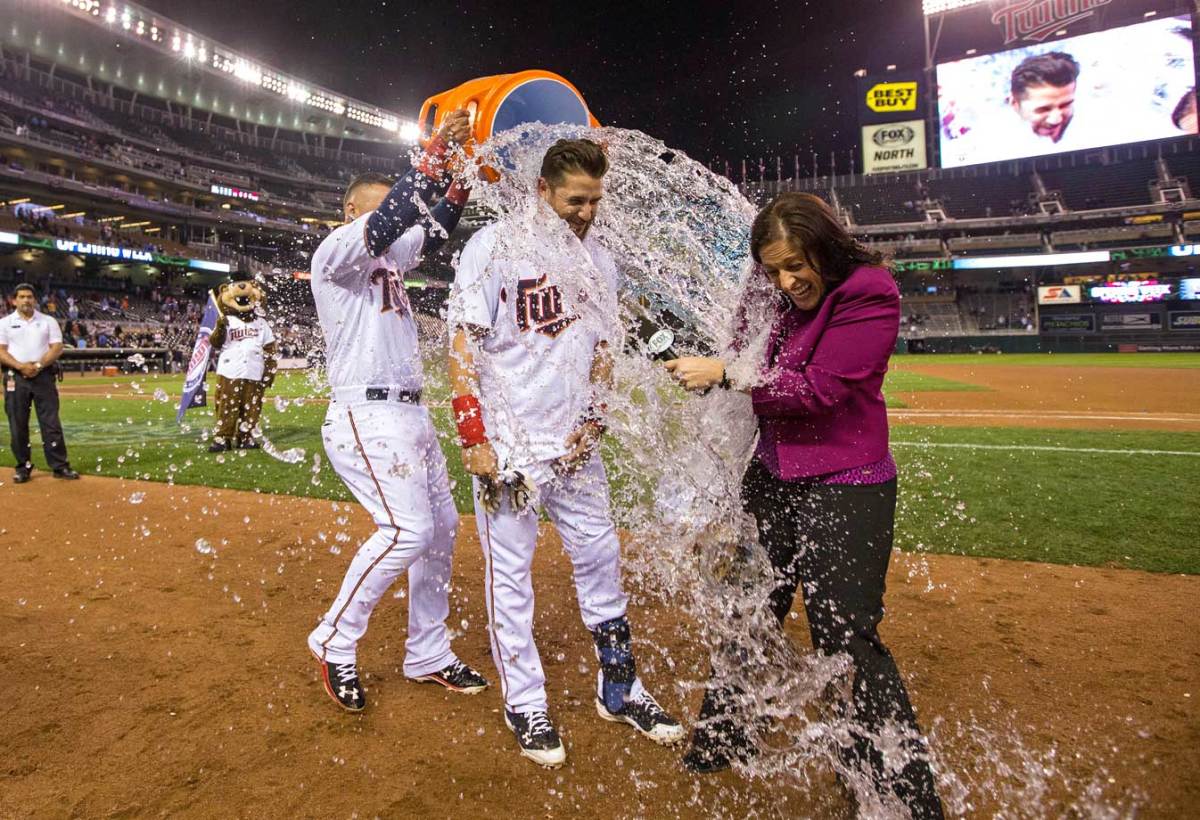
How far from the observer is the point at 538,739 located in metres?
2.30

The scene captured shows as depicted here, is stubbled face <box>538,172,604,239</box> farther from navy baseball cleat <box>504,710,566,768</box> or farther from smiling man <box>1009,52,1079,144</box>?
smiling man <box>1009,52,1079,144</box>

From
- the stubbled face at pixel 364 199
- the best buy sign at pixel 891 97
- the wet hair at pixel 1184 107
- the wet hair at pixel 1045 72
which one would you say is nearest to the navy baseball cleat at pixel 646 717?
the stubbled face at pixel 364 199

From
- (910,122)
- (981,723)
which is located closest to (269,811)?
(981,723)

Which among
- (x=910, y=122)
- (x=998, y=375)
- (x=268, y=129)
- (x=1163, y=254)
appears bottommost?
(x=998, y=375)

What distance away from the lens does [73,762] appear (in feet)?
7.47

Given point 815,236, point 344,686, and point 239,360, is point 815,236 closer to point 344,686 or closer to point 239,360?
point 344,686

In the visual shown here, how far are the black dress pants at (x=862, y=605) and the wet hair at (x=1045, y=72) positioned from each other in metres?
47.4

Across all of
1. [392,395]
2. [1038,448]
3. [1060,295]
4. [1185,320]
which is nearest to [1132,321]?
[1185,320]

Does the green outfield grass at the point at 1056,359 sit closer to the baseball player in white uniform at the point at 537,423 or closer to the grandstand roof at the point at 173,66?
the baseball player in white uniform at the point at 537,423

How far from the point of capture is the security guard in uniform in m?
6.84

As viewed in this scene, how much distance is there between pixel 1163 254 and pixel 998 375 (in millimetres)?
24496

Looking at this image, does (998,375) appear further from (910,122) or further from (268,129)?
(268,129)

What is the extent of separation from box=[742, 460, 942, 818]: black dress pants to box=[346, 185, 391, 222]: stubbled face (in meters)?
2.03

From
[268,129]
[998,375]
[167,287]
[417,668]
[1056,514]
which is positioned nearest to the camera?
[417,668]
